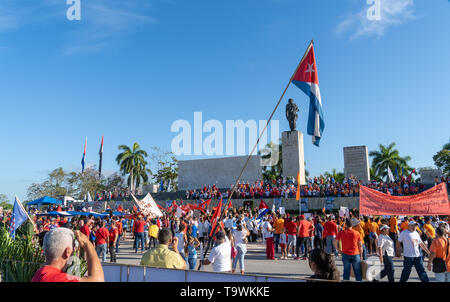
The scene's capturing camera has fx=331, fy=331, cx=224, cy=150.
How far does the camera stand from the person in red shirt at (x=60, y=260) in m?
2.56

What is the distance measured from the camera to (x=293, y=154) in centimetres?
3719

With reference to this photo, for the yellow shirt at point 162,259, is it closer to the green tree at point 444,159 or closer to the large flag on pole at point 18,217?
the large flag on pole at point 18,217

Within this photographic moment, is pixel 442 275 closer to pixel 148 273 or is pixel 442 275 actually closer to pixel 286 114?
pixel 148 273

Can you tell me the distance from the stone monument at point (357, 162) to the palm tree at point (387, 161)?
79.3 feet

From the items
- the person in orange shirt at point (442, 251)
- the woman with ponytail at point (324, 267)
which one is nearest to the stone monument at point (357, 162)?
the person in orange shirt at point (442, 251)

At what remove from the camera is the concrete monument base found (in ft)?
121

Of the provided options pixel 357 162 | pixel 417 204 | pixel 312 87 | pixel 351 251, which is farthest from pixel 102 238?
pixel 357 162

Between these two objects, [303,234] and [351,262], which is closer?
[351,262]

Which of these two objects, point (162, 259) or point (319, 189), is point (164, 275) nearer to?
point (162, 259)

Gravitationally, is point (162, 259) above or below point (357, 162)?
below

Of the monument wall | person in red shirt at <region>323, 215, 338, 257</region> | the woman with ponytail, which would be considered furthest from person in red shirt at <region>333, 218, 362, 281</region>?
the monument wall

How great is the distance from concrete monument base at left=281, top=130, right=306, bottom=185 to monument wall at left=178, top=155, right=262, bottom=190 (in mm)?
4454

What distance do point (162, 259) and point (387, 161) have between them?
58173mm
